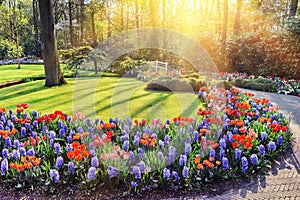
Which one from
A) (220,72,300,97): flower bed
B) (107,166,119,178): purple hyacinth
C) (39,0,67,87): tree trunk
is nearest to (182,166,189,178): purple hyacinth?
(107,166,119,178): purple hyacinth

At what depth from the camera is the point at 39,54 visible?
29.3 meters

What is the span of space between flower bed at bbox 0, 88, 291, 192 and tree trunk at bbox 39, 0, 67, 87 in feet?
16.0

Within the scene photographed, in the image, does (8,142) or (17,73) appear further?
(17,73)

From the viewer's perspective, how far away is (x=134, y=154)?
11.8 ft

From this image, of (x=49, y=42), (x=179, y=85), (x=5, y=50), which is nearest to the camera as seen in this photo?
(x=49, y=42)

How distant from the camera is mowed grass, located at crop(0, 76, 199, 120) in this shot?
21.5 ft

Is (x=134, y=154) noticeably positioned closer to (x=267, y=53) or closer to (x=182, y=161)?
(x=182, y=161)

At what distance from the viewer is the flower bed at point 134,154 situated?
3.21 m

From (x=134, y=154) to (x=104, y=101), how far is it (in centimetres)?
434

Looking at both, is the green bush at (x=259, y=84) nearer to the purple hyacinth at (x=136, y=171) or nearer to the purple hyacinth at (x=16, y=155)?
the purple hyacinth at (x=136, y=171)

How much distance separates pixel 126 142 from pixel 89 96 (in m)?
4.88

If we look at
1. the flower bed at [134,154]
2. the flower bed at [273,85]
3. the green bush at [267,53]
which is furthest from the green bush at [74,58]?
the green bush at [267,53]

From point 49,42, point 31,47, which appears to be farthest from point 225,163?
point 31,47

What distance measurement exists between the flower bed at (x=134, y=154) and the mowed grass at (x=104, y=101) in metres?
1.67
